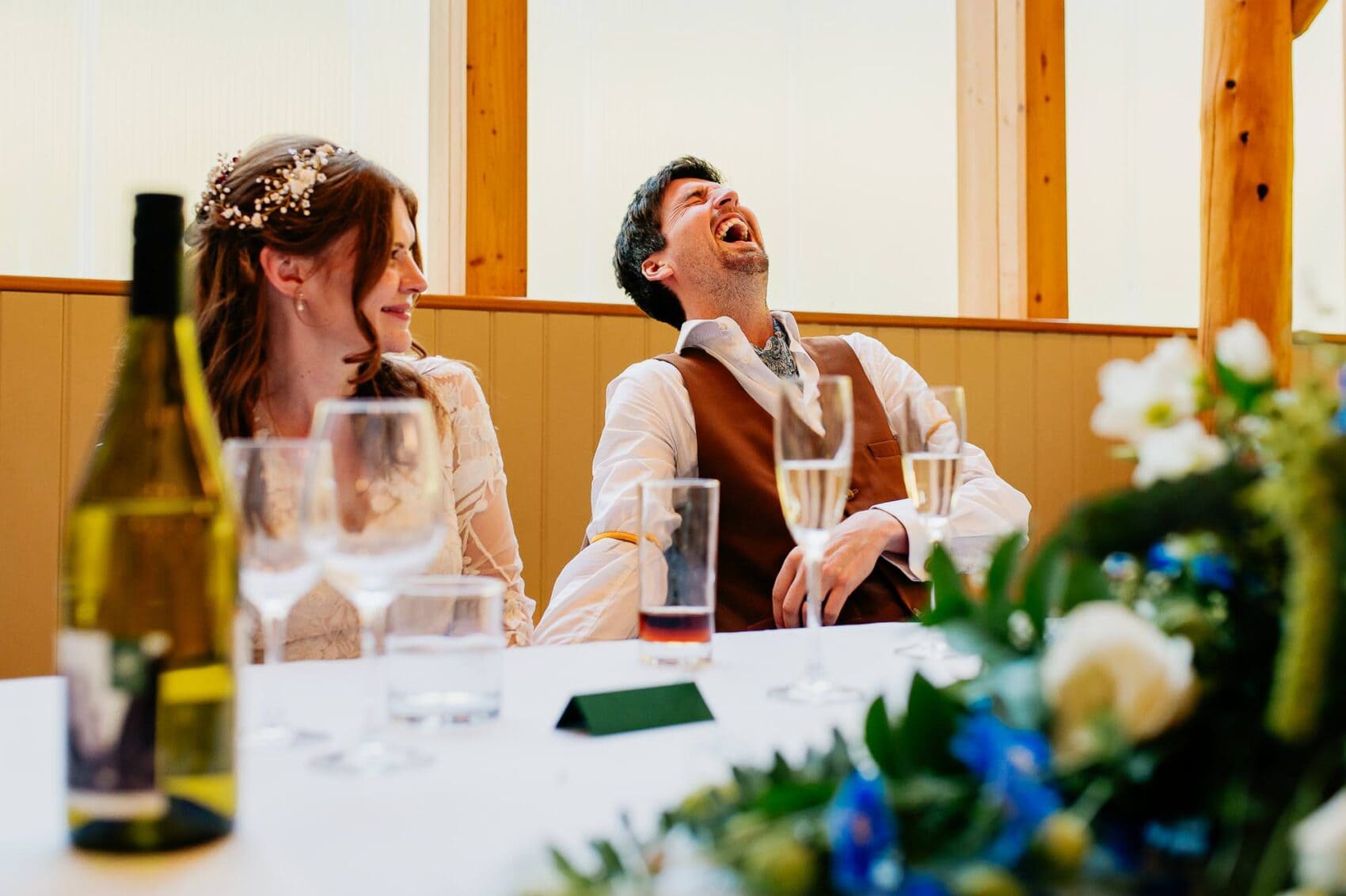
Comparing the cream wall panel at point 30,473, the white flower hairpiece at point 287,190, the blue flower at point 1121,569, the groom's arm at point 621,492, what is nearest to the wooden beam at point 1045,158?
the groom's arm at point 621,492

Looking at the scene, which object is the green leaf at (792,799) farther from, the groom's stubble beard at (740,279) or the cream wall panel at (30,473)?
the cream wall panel at (30,473)

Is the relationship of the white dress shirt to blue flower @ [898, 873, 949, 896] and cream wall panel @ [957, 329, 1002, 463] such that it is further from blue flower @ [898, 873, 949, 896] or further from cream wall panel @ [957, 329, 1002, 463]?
blue flower @ [898, 873, 949, 896]

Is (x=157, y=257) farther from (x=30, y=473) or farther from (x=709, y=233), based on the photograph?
(x=30, y=473)

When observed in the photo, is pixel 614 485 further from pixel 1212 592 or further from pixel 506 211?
pixel 1212 592

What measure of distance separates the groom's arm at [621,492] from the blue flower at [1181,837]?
1345mm

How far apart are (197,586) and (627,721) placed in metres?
0.32

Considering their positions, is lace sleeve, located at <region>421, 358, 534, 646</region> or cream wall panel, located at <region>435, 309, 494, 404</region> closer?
lace sleeve, located at <region>421, 358, 534, 646</region>

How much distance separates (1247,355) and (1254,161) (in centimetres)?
257

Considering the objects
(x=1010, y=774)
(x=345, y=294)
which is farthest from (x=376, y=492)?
(x=345, y=294)

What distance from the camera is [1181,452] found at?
20.2 inches

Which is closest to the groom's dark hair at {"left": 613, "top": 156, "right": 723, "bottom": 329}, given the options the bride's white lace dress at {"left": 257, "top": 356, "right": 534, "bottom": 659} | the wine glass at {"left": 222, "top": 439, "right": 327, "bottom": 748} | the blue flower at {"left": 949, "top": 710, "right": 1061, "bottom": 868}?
the bride's white lace dress at {"left": 257, "top": 356, "right": 534, "bottom": 659}

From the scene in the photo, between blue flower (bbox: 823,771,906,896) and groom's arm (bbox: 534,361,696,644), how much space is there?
Answer: 139 centimetres

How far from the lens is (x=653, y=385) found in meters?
2.14

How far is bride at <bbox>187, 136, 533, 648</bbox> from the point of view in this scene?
5.75ft
